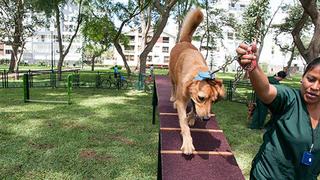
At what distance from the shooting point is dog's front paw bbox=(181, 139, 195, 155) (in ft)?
14.0

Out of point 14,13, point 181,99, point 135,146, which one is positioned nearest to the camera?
point 181,99

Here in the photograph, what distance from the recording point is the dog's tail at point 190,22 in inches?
222

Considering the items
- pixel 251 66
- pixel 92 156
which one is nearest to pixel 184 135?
pixel 251 66

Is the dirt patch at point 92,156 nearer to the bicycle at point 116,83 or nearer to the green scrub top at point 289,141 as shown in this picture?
the green scrub top at point 289,141

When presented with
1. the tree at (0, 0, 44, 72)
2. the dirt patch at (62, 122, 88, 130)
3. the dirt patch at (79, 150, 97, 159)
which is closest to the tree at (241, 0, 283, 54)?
the dirt patch at (62, 122, 88, 130)

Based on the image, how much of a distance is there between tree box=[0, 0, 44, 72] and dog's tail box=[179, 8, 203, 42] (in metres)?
23.8

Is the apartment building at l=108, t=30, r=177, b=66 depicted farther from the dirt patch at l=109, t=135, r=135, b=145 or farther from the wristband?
the wristband

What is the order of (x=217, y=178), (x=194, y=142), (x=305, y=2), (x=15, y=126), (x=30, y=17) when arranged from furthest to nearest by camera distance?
(x=30, y=17) → (x=305, y=2) → (x=15, y=126) → (x=194, y=142) → (x=217, y=178)

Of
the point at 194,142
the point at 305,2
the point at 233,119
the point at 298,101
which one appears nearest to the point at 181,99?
the point at 194,142

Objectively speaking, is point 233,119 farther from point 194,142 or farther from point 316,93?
point 316,93

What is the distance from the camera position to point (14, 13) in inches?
1099

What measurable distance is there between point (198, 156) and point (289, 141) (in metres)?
2.18

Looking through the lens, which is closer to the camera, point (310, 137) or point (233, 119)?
point (310, 137)

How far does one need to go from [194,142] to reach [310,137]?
2.60 metres
